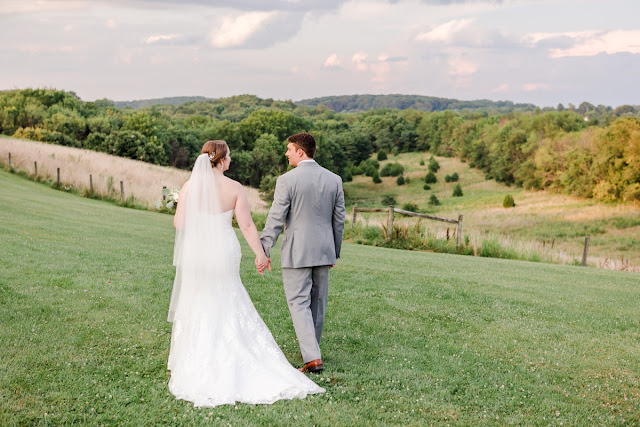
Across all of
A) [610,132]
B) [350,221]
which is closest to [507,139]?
[610,132]

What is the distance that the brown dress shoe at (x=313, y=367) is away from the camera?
18.5 ft

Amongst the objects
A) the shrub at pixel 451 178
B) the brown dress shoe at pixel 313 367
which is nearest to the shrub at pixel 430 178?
the shrub at pixel 451 178

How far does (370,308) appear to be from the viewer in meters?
8.75

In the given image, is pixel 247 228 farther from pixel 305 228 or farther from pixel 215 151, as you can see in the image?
pixel 215 151

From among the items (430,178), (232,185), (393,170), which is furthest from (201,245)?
(393,170)

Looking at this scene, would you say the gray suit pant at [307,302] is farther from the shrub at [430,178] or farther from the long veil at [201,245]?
the shrub at [430,178]

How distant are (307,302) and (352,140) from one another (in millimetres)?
101247

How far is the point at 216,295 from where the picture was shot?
5.61 m

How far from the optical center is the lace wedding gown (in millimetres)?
4977

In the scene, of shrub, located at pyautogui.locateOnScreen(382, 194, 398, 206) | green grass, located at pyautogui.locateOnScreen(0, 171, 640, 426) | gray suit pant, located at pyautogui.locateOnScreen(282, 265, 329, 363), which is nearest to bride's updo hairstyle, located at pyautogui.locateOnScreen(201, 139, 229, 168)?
gray suit pant, located at pyautogui.locateOnScreen(282, 265, 329, 363)

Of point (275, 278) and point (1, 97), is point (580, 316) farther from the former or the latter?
point (1, 97)

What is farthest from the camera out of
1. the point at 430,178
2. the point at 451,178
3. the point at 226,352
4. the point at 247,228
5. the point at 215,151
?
the point at 430,178

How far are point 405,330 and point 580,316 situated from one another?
3671 mm

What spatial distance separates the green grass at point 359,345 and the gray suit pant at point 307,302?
0.37 m
